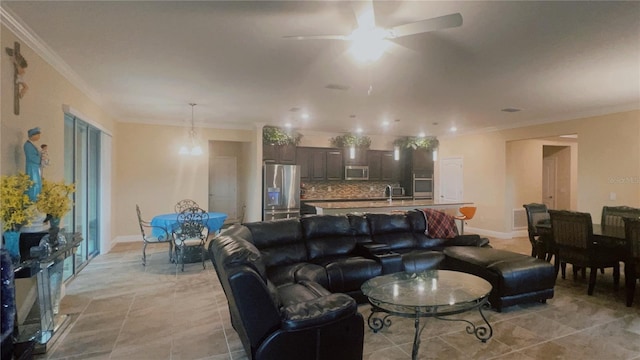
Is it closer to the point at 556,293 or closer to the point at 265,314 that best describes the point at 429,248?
the point at 556,293

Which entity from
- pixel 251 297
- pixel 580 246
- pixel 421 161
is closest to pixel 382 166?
pixel 421 161

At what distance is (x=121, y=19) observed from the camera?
265 cm

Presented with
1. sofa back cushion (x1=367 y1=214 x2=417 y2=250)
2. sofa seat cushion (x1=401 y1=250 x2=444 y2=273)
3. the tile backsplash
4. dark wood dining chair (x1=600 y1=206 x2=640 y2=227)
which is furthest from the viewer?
the tile backsplash

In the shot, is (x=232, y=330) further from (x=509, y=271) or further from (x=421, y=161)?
(x=421, y=161)

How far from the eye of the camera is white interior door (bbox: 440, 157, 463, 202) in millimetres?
9008

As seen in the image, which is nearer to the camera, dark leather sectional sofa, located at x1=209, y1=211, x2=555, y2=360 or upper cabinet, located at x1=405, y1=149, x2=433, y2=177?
dark leather sectional sofa, located at x1=209, y1=211, x2=555, y2=360

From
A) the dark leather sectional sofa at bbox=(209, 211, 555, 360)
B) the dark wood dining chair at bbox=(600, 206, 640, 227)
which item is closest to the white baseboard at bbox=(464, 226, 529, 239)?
the dark wood dining chair at bbox=(600, 206, 640, 227)

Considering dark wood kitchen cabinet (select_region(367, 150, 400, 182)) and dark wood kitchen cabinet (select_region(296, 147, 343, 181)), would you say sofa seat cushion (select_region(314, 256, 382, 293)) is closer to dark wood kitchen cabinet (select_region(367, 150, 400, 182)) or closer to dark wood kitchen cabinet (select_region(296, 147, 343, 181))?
dark wood kitchen cabinet (select_region(296, 147, 343, 181))

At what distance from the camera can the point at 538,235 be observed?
4.99 metres

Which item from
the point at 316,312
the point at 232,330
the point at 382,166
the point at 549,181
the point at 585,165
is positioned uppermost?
the point at 382,166

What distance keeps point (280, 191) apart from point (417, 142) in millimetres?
4282

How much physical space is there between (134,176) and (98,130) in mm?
1560

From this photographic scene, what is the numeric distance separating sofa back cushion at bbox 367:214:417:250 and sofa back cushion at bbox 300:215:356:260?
1.24ft

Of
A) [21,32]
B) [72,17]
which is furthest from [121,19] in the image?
[21,32]
